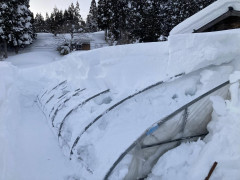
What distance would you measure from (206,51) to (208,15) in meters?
3.08

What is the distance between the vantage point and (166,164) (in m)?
3.69

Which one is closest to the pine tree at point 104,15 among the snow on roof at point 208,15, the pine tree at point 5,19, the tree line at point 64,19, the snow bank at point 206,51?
the tree line at point 64,19

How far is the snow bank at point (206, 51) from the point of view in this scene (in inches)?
180

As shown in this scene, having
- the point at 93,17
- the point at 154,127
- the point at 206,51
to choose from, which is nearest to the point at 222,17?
the point at 206,51

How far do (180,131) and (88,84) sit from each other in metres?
3.47

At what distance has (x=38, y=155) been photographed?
17.1 feet

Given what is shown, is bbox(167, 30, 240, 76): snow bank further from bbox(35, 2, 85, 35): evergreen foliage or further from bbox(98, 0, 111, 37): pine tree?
bbox(35, 2, 85, 35): evergreen foliage

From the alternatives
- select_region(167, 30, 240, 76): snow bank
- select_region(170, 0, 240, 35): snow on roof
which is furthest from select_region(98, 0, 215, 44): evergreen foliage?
select_region(167, 30, 240, 76): snow bank

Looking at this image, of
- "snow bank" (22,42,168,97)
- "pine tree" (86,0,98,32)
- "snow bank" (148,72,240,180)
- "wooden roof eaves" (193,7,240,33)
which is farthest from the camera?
"pine tree" (86,0,98,32)

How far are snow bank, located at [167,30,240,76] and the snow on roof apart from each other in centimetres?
255

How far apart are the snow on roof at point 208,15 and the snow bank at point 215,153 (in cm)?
386

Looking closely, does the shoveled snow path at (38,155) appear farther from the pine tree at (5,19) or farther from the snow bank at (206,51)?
the pine tree at (5,19)

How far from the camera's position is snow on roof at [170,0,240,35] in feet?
22.2

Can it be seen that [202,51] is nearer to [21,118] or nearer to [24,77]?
[21,118]
